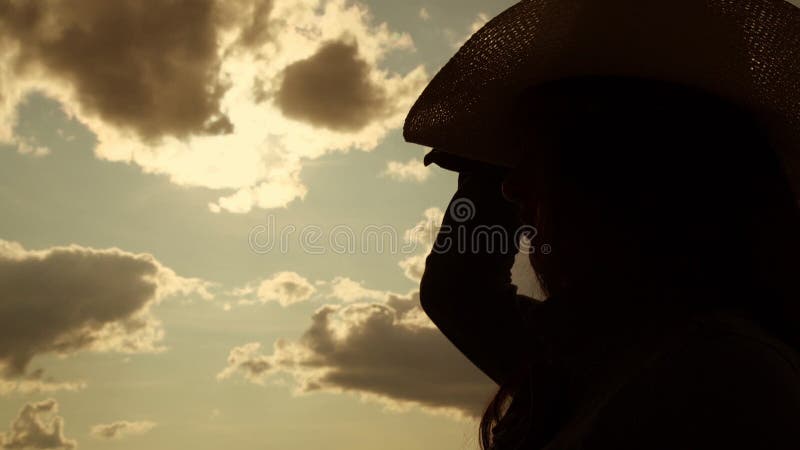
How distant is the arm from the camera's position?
11.0 feet

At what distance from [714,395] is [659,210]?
67cm

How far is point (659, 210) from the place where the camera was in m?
2.04

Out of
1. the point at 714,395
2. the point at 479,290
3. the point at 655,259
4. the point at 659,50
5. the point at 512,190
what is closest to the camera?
the point at 714,395

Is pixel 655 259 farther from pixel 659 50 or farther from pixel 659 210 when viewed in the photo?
pixel 659 50

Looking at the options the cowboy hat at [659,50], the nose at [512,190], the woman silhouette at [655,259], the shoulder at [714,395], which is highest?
the cowboy hat at [659,50]

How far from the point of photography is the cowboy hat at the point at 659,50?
2.24m

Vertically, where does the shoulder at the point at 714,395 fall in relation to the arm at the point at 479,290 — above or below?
below

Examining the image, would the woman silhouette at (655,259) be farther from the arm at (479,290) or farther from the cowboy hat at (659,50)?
the arm at (479,290)

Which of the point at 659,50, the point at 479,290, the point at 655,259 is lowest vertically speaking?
the point at 655,259

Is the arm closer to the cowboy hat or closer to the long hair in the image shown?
the cowboy hat

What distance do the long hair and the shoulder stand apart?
0.63 ft

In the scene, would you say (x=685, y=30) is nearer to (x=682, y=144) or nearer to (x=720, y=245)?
(x=682, y=144)

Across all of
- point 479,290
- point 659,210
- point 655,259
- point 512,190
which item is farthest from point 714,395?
point 479,290

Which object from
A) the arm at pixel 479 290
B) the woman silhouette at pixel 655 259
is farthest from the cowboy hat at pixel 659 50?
the arm at pixel 479 290
